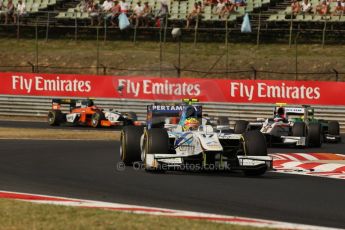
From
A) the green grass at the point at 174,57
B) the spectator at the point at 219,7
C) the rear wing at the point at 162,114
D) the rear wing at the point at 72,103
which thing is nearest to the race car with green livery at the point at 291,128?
the rear wing at the point at 162,114

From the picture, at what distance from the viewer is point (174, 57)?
122ft

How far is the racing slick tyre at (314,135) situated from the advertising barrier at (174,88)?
790cm

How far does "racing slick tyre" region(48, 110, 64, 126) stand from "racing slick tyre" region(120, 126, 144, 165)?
576 inches

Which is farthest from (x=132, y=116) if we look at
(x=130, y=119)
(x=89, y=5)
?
(x=89, y=5)

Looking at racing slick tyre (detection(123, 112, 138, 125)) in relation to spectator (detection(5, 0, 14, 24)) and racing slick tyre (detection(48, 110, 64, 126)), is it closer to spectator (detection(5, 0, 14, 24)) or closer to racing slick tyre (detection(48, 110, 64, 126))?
racing slick tyre (detection(48, 110, 64, 126))

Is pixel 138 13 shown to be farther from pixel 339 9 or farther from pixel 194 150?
pixel 194 150

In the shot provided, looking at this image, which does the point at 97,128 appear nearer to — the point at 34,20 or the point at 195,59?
the point at 195,59

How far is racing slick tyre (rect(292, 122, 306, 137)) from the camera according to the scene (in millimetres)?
23125

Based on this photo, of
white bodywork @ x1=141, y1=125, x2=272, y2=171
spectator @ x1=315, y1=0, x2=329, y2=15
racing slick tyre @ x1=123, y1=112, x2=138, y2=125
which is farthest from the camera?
spectator @ x1=315, y1=0, x2=329, y2=15

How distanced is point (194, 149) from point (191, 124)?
126 cm

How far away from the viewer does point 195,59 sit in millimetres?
37406

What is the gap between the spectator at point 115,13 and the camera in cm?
3934

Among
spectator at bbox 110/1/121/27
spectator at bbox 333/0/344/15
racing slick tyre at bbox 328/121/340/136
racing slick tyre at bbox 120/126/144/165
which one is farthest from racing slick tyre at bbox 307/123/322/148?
spectator at bbox 110/1/121/27

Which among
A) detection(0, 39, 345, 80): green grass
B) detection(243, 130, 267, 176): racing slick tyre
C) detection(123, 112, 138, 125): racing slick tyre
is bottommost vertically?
detection(123, 112, 138, 125): racing slick tyre
